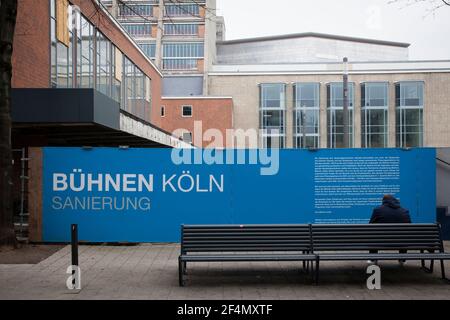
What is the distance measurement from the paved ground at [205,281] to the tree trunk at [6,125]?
1370 millimetres

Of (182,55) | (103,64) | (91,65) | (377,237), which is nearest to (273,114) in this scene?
(182,55)

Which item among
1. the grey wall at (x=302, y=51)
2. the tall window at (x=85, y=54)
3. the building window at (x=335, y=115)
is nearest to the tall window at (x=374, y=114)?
the building window at (x=335, y=115)

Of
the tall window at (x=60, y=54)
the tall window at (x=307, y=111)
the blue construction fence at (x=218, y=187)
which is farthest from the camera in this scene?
the tall window at (x=307, y=111)

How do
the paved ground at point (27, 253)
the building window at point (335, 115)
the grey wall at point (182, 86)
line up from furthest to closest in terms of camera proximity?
the grey wall at point (182, 86) < the building window at point (335, 115) < the paved ground at point (27, 253)

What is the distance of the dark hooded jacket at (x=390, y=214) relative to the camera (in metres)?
10.1

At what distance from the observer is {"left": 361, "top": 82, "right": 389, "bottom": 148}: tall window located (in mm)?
75375

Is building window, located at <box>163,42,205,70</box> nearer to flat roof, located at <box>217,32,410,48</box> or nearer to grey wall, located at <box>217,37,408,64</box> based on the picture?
flat roof, located at <box>217,32,410,48</box>

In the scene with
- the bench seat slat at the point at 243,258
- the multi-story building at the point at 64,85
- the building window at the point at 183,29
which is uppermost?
the building window at the point at 183,29

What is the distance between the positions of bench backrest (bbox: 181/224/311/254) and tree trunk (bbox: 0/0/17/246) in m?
4.76

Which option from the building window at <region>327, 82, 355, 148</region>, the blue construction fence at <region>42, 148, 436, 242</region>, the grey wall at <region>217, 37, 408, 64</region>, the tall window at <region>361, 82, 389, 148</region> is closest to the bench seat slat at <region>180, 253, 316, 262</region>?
the blue construction fence at <region>42, 148, 436, 242</region>

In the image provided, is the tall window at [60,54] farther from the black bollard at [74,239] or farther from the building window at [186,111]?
the building window at [186,111]

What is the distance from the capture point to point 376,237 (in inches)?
361

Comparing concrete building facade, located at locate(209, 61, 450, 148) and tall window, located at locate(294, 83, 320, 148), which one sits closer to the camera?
concrete building facade, located at locate(209, 61, 450, 148)
